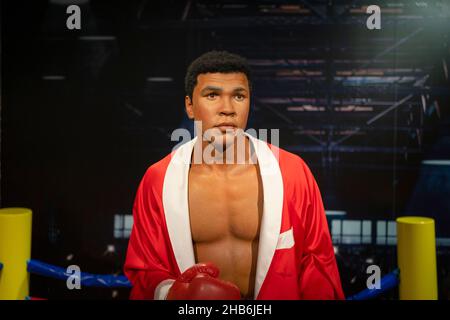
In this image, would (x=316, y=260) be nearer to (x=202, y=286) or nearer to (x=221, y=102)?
(x=202, y=286)

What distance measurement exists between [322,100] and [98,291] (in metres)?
1.87

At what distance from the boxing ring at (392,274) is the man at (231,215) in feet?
1.87

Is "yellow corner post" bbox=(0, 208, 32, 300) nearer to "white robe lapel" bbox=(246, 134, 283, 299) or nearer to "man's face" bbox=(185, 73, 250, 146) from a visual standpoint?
"man's face" bbox=(185, 73, 250, 146)

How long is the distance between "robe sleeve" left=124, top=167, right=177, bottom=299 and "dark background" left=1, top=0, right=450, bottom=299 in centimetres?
89

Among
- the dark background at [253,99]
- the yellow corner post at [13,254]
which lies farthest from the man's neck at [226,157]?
the yellow corner post at [13,254]

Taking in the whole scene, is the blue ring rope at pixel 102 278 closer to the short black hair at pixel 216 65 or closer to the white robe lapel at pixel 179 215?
the white robe lapel at pixel 179 215

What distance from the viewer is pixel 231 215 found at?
2.42 metres

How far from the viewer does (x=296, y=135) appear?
331cm

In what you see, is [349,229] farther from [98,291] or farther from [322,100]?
[98,291]

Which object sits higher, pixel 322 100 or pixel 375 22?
pixel 375 22

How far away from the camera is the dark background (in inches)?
128

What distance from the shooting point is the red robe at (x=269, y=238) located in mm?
2367
